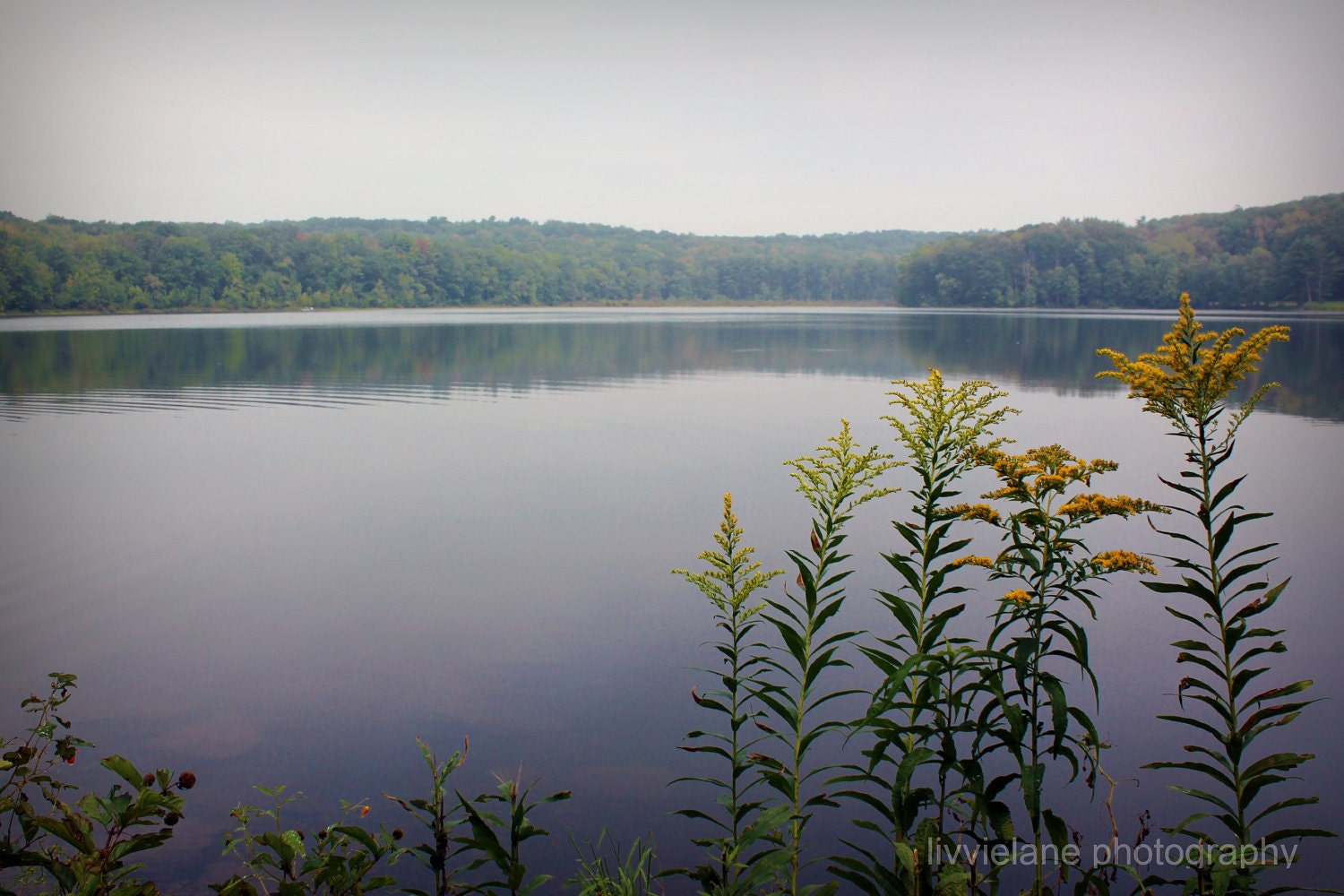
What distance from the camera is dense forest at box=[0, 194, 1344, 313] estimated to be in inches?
2960

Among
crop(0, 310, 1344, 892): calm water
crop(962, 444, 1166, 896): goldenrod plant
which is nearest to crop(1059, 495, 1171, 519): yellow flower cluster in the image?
crop(962, 444, 1166, 896): goldenrod plant

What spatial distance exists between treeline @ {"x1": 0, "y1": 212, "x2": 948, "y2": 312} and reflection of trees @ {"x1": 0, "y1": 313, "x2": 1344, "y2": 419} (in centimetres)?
1856

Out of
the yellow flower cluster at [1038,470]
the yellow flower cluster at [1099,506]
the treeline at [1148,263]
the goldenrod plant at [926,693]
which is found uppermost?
the treeline at [1148,263]

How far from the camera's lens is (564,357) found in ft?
118

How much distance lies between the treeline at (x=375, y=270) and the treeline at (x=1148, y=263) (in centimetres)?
3846

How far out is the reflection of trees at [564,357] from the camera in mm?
26938

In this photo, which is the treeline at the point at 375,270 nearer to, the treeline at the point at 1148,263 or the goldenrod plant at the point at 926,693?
the treeline at the point at 1148,263

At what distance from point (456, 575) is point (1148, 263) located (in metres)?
105

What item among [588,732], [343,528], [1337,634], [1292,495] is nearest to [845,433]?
[588,732]

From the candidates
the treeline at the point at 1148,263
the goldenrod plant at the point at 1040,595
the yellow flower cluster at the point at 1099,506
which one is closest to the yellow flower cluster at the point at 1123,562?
the goldenrod plant at the point at 1040,595

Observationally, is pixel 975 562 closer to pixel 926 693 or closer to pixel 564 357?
pixel 926 693

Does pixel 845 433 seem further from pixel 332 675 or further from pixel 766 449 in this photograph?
pixel 766 449

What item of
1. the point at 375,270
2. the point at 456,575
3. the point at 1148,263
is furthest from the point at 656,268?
the point at 456,575

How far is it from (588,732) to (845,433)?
298cm
